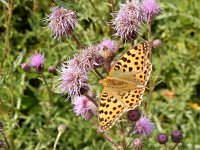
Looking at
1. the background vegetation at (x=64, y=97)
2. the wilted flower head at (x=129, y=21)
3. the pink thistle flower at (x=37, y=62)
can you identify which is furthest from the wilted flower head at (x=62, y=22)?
the background vegetation at (x=64, y=97)

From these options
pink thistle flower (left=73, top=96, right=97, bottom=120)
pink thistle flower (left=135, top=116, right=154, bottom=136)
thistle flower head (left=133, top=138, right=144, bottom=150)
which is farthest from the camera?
pink thistle flower (left=135, top=116, right=154, bottom=136)

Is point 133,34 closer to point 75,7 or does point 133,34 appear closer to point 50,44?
point 75,7

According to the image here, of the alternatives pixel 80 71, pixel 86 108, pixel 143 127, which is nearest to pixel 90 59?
pixel 80 71

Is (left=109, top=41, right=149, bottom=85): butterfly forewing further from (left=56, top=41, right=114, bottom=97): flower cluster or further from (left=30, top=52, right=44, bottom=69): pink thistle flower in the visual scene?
(left=30, top=52, right=44, bottom=69): pink thistle flower

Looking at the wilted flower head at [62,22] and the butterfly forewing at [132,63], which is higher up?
the wilted flower head at [62,22]

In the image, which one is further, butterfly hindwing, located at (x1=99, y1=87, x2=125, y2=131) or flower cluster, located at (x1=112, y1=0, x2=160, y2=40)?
flower cluster, located at (x1=112, y1=0, x2=160, y2=40)

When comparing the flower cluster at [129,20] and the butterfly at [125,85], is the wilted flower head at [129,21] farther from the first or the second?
the butterfly at [125,85]

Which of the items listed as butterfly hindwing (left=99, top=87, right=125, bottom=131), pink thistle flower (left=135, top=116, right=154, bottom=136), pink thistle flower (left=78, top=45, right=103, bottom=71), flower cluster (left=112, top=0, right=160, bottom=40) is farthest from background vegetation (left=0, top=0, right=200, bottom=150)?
butterfly hindwing (left=99, top=87, right=125, bottom=131)
